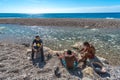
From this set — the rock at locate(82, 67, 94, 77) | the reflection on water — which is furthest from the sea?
the rock at locate(82, 67, 94, 77)

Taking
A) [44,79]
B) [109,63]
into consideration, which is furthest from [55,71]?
[109,63]

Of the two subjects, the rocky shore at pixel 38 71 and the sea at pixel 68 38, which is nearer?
the rocky shore at pixel 38 71

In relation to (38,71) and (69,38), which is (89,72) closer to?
(38,71)

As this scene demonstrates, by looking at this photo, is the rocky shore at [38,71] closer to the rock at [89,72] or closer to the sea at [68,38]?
the rock at [89,72]

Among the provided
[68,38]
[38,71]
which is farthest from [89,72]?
[68,38]

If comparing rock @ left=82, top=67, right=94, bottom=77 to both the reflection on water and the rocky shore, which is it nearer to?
the rocky shore

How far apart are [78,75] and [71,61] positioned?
100 cm

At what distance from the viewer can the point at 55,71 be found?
32.3 feet

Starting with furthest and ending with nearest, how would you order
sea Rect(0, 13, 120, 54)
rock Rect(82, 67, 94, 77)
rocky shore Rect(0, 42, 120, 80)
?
sea Rect(0, 13, 120, 54) → rock Rect(82, 67, 94, 77) → rocky shore Rect(0, 42, 120, 80)

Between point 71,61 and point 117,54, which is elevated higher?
point 71,61

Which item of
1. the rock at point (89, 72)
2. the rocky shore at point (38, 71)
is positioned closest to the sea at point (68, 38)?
the rocky shore at point (38, 71)

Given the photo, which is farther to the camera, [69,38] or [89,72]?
[69,38]

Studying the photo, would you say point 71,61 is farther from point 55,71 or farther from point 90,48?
point 90,48

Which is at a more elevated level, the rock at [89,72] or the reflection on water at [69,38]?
the rock at [89,72]
